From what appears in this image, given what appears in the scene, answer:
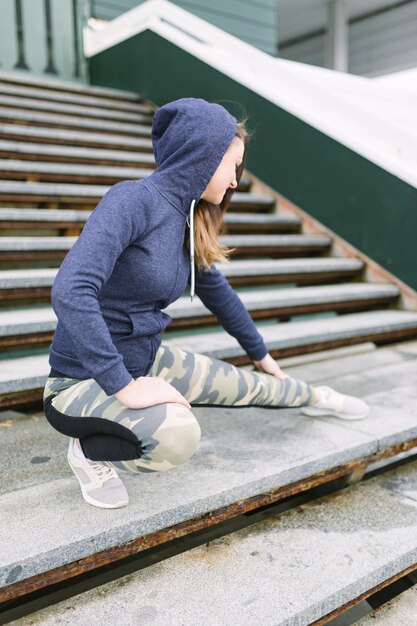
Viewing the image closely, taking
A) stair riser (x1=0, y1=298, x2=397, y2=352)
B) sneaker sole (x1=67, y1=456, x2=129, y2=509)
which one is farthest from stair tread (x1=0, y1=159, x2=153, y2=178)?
sneaker sole (x1=67, y1=456, x2=129, y2=509)

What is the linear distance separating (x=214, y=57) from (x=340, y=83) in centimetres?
195

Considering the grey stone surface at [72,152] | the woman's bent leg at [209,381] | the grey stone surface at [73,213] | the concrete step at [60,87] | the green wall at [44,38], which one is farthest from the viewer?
the green wall at [44,38]

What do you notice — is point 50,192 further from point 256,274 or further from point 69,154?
point 256,274

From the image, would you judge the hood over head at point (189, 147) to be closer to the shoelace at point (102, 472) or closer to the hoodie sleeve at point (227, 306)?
the hoodie sleeve at point (227, 306)

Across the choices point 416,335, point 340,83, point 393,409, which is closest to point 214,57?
point 340,83

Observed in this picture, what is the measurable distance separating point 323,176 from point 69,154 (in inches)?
73.2

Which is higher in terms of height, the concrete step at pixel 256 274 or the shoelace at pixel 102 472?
the concrete step at pixel 256 274

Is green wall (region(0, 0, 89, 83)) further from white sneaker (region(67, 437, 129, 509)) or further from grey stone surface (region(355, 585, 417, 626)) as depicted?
grey stone surface (region(355, 585, 417, 626))

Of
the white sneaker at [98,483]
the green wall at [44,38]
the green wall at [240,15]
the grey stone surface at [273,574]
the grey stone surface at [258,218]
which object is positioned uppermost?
the green wall at [240,15]

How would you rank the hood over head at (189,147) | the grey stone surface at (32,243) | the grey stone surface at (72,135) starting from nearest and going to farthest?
the hood over head at (189,147), the grey stone surface at (32,243), the grey stone surface at (72,135)

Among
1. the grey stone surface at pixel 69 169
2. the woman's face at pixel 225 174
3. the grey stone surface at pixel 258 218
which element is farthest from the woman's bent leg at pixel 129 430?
the grey stone surface at pixel 258 218

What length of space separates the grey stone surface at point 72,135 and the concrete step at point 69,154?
0.08m

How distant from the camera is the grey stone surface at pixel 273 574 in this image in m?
1.24

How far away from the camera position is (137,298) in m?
1.42
